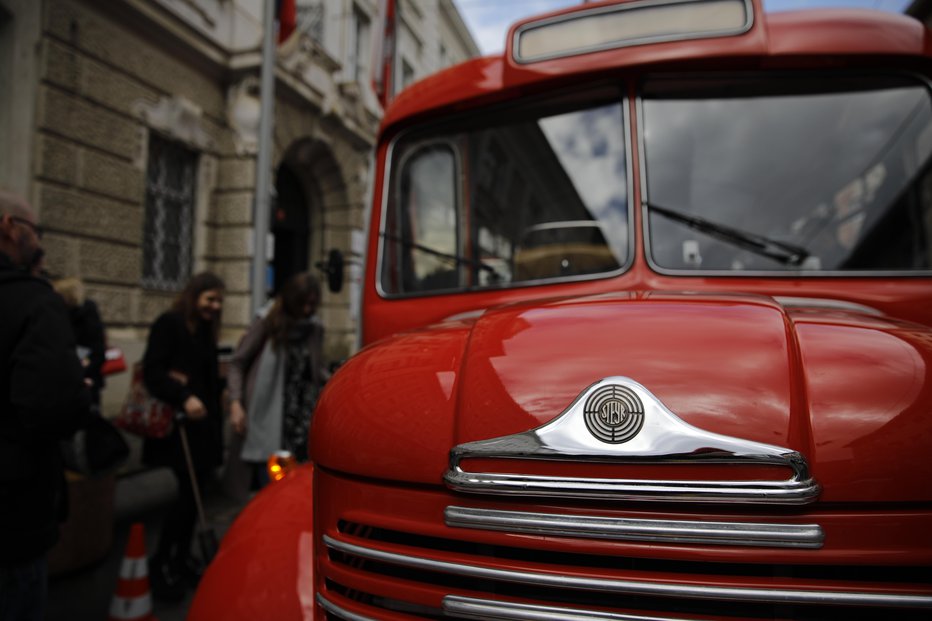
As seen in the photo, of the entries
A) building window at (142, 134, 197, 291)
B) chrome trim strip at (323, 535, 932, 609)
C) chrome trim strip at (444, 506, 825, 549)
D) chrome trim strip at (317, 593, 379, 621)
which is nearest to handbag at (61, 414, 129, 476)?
chrome trim strip at (317, 593, 379, 621)

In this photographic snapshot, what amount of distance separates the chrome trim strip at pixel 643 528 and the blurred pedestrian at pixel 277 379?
9.28 feet

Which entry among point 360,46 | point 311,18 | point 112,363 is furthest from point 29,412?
point 360,46

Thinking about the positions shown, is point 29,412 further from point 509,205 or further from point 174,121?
point 174,121

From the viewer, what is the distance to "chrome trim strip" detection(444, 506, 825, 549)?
99 cm

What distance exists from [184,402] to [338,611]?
256cm

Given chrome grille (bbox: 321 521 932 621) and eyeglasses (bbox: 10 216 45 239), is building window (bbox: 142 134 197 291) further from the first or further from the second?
chrome grille (bbox: 321 521 932 621)

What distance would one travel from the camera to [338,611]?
1243mm

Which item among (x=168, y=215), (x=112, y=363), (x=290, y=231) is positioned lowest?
(x=112, y=363)

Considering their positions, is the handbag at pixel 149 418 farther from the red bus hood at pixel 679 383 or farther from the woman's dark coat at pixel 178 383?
the red bus hood at pixel 679 383

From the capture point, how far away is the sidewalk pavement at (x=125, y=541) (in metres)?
3.29

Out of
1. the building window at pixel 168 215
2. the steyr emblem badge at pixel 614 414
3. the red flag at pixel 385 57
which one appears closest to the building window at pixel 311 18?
the red flag at pixel 385 57

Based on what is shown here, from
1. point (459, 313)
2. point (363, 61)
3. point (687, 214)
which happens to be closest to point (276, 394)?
point (459, 313)

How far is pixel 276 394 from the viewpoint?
3854 millimetres

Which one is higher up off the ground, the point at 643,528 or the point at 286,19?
the point at 286,19
